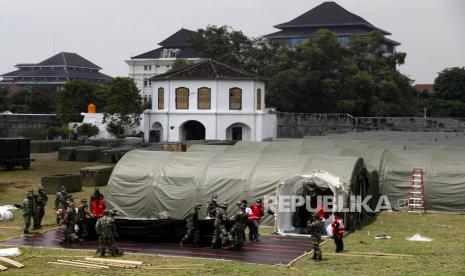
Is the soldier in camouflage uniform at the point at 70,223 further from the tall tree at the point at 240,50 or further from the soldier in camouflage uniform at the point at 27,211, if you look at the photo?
the tall tree at the point at 240,50

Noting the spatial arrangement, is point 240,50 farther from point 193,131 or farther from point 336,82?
point 193,131

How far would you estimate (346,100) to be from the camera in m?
87.6

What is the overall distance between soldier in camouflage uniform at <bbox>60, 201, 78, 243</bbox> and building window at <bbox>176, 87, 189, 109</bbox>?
4377 cm

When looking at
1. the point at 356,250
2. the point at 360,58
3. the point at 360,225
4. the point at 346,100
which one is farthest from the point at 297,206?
the point at 360,58

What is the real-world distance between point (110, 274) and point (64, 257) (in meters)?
2.91

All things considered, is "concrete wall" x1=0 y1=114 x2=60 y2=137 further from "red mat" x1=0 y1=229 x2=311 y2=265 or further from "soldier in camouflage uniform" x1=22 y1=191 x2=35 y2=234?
"red mat" x1=0 y1=229 x2=311 y2=265

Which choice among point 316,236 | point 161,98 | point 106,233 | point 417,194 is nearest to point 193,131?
point 161,98

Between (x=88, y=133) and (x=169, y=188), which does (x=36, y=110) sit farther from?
(x=169, y=188)

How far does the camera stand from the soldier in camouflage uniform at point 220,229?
23.0 m

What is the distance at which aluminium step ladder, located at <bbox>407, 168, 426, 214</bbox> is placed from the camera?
3281 centimetres

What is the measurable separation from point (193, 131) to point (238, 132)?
4622 millimetres

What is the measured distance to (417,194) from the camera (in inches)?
1314

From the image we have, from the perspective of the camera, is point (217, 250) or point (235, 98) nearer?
point (217, 250)

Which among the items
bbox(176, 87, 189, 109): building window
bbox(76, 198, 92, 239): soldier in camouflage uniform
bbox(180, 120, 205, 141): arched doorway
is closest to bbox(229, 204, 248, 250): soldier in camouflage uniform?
bbox(76, 198, 92, 239): soldier in camouflage uniform
